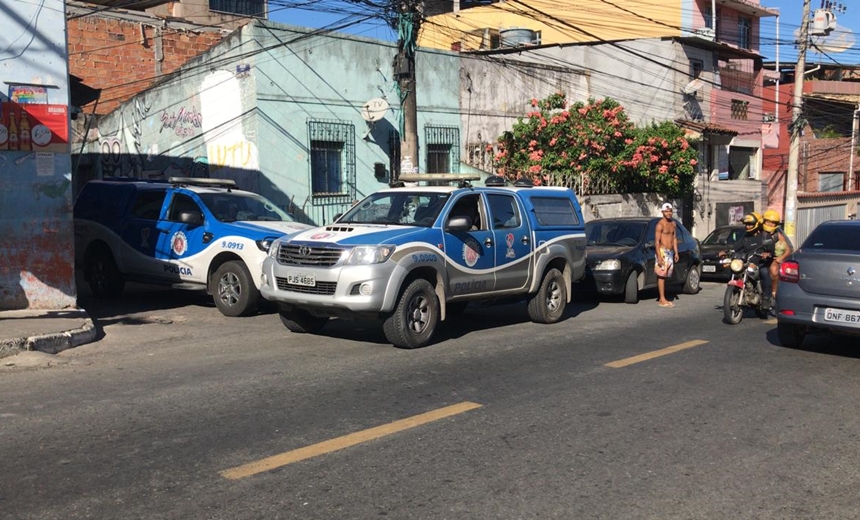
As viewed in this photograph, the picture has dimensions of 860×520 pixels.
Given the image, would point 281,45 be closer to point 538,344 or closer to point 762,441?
point 538,344

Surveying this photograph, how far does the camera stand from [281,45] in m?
18.2

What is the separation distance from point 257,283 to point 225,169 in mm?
7374

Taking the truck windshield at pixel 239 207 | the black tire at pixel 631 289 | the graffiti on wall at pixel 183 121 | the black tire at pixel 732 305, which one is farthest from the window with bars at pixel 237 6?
the black tire at pixel 732 305

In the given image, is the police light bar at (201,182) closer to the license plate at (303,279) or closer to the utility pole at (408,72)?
the utility pole at (408,72)

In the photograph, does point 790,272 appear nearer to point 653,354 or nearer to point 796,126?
point 653,354

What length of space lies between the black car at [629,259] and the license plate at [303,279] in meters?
6.68

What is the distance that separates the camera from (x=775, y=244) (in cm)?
1185

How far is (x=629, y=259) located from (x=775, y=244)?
3218 mm

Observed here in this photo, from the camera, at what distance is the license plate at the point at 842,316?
28.7ft

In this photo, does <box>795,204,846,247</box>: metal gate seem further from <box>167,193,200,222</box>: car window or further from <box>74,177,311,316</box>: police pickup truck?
<box>167,193,200,222</box>: car window

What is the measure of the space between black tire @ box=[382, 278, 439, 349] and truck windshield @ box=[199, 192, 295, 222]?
425 centimetres

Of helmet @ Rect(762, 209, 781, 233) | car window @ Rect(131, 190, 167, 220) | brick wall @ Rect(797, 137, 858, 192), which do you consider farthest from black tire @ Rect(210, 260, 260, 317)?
brick wall @ Rect(797, 137, 858, 192)

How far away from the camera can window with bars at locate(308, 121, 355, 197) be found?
62.8 ft

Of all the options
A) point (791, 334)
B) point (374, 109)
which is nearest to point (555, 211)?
point (791, 334)
